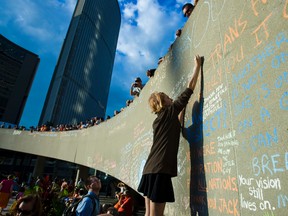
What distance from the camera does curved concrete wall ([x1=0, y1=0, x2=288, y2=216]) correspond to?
1556 mm

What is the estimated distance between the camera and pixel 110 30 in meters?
121

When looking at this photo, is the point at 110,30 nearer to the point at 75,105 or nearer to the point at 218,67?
the point at 75,105

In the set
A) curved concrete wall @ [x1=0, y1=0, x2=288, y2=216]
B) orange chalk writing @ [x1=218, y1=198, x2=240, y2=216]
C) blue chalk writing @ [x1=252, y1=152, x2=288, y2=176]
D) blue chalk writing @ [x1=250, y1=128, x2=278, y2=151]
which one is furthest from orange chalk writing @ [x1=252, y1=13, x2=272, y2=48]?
orange chalk writing @ [x1=218, y1=198, x2=240, y2=216]

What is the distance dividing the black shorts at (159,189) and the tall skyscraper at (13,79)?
7642 centimetres

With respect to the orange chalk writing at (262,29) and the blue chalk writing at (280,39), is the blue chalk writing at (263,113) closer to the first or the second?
the blue chalk writing at (280,39)

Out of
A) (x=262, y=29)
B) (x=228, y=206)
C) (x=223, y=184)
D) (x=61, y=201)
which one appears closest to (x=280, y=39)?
(x=262, y=29)

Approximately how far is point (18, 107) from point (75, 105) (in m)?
27.5

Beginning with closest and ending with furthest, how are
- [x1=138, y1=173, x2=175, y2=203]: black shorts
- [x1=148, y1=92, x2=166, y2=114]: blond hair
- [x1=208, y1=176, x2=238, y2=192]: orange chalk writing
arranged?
[x1=208, y1=176, x2=238, y2=192]: orange chalk writing
[x1=138, y1=173, x2=175, y2=203]: black shorts
[x1=148, y1=92, x2=166, y2=114]: blond hair

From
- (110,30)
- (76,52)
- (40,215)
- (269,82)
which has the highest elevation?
(110,30)

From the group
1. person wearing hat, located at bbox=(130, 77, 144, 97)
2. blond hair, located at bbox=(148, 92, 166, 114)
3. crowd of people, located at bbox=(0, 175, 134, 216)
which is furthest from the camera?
person wearing hat, located at bbox=(130, 77, 144, 97)

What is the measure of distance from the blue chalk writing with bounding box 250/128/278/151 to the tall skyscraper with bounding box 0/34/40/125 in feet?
254

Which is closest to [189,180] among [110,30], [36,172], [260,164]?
[260,164]

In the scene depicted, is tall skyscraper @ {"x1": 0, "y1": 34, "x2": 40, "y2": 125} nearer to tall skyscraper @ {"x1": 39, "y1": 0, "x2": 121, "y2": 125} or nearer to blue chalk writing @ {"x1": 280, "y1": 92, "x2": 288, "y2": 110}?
tall skyscraper @ {"x1": 39, "y1": 0, "x2": 121, "y2": 125}

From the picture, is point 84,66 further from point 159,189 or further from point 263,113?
point 263,113
